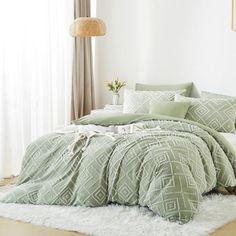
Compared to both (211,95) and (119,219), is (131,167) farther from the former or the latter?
(211,95)

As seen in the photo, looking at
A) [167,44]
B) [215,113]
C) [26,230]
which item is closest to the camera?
[26,230]

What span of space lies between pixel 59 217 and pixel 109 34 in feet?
10.4

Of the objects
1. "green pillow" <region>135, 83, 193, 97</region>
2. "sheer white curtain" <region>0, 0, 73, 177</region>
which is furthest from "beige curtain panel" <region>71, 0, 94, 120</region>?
"green pillow" <region>135, 83, 193, 97</region>

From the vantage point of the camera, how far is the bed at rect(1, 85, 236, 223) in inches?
150

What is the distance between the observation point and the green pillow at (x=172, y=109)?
17.1ft

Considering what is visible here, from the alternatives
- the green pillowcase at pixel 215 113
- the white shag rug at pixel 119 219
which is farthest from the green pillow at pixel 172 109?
the white shag rug at pixel 119 219

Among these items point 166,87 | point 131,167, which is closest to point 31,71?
point 166,87

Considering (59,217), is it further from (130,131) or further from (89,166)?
(130,131)

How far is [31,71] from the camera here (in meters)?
5.60

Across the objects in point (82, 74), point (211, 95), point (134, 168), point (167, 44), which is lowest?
point (134, 168)

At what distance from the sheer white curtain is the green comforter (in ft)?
3.18

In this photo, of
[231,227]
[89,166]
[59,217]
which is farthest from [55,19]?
[231,227]

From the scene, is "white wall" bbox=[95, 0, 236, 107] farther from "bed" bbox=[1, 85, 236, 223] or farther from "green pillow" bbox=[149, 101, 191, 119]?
"bed" bbox=[1, 85, 236, 223]

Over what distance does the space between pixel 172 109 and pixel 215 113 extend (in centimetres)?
40
